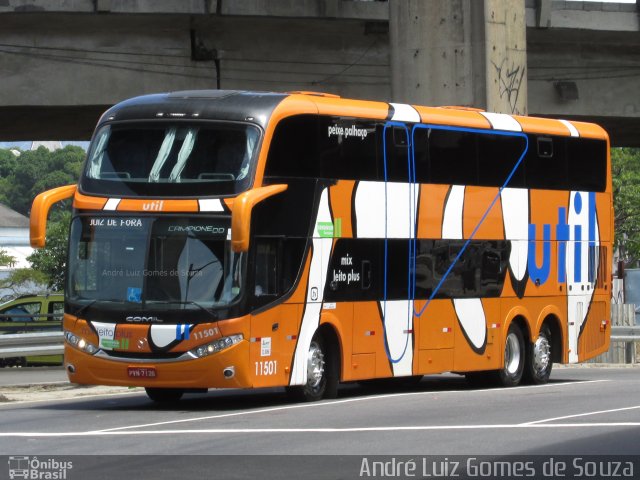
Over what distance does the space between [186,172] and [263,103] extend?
4.11 ft

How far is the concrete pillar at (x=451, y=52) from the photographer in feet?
86.3

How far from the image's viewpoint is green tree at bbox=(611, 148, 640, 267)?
62344 millimetres

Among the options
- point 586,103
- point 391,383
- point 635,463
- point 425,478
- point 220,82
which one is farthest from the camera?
point 586,103

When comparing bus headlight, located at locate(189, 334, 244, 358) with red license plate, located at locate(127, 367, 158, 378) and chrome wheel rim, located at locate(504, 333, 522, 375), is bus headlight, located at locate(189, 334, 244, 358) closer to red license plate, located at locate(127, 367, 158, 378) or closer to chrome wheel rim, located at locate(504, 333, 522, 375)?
red license plate, located at locate(127, 367, 158, 378)

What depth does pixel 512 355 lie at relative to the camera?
22.0 metres

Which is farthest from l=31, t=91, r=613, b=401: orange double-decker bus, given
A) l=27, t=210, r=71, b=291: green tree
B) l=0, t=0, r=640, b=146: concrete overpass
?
l=27, t=210, r=71, b=291: green tree

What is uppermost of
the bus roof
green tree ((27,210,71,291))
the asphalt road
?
the bus roof

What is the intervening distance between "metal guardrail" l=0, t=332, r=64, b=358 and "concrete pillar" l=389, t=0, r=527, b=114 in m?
7.62

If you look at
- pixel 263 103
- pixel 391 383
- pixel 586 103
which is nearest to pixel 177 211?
pixel 263 103

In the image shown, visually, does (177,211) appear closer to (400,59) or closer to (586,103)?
(400,59)

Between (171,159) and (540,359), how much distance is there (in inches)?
321

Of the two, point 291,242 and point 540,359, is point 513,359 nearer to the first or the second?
point 540,359

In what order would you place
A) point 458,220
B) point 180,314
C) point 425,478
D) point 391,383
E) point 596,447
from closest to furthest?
point 425,478, point 596,447, point 180,314, point 458,220, point 391,383

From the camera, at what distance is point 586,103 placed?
31.5 meters
